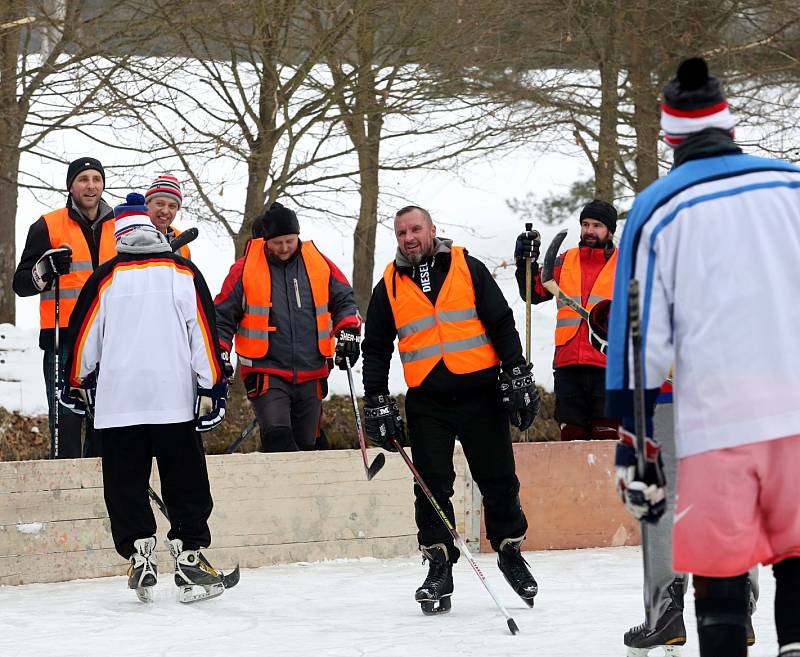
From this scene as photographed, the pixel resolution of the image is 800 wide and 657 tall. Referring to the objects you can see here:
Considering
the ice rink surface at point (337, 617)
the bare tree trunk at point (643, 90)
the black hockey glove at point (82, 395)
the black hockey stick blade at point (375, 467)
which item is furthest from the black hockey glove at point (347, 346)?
the bare tree trunk at point (643, 90)

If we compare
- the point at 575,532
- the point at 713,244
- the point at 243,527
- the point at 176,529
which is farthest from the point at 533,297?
the point at 713,244

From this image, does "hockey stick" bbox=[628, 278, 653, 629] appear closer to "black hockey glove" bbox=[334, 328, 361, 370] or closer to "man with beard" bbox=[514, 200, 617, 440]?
"black hockey glove" bbox=[334, 328, 361, 370]

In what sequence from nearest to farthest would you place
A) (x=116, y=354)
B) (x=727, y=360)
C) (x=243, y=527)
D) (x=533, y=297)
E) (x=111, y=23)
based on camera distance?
1. (x=727, y=360)
2. (x=116, y=354)
3. (x=243, y=527)
4. (x=533, y=297)
5. (x=111, y=23)

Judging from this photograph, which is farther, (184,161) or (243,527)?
(184,161)

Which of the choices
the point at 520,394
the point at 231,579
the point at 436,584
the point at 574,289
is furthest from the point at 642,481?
the point at 574,289

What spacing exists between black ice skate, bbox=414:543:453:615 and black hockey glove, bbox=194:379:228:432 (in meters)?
1.07

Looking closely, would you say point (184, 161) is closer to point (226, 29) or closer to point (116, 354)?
point (226, 29)

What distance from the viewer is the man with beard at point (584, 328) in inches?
312

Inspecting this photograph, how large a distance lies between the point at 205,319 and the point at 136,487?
80 cm

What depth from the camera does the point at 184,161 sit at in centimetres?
1064

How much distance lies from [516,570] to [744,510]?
2.86m

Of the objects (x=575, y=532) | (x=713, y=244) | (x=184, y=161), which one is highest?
(x=184, y=161)

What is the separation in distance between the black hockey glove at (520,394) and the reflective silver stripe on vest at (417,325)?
0.38 meters

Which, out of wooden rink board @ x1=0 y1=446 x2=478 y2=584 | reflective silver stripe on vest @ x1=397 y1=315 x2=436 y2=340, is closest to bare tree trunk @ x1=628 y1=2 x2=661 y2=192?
wooden rink board @ x1=0 y1=446 x2=478 y2=584
